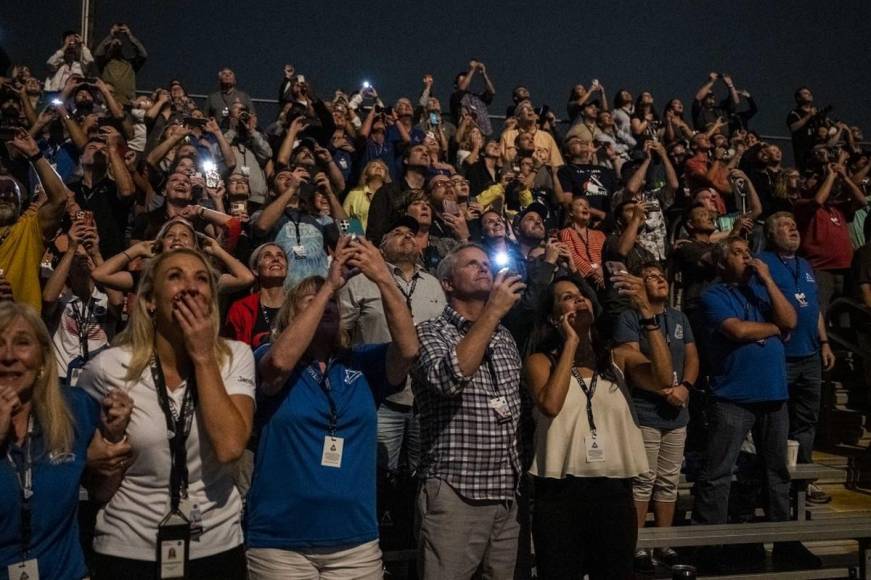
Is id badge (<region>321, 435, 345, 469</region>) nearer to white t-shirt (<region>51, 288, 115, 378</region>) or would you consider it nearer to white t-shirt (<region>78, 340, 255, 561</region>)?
white t-shirt (<region>78, 340, 255, 561</region>)

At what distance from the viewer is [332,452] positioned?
3.00 meters

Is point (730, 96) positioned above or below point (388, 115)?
A: above

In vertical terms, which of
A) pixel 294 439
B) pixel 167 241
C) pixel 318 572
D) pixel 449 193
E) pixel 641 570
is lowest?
pixel 641 570

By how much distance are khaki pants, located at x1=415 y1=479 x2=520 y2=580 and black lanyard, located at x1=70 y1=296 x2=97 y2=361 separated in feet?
6.99

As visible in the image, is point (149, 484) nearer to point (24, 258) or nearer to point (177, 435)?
point (177, 435)

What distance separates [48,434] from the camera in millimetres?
2451

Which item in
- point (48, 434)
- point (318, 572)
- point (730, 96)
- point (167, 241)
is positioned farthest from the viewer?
point (730, 96)

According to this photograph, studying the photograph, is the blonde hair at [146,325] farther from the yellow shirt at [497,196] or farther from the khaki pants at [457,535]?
the yellow shirt at [497,196]

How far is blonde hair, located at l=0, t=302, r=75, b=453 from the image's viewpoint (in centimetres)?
246

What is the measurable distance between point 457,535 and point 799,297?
3.57 metres

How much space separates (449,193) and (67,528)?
4.64 meters

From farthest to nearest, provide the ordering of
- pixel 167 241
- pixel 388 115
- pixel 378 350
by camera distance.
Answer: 1. pixel 388 115
2. pixel 167 241
3. pixel 378 350

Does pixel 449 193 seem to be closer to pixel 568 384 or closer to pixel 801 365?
pixel 801 365

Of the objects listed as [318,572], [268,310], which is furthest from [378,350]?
[268,310]
